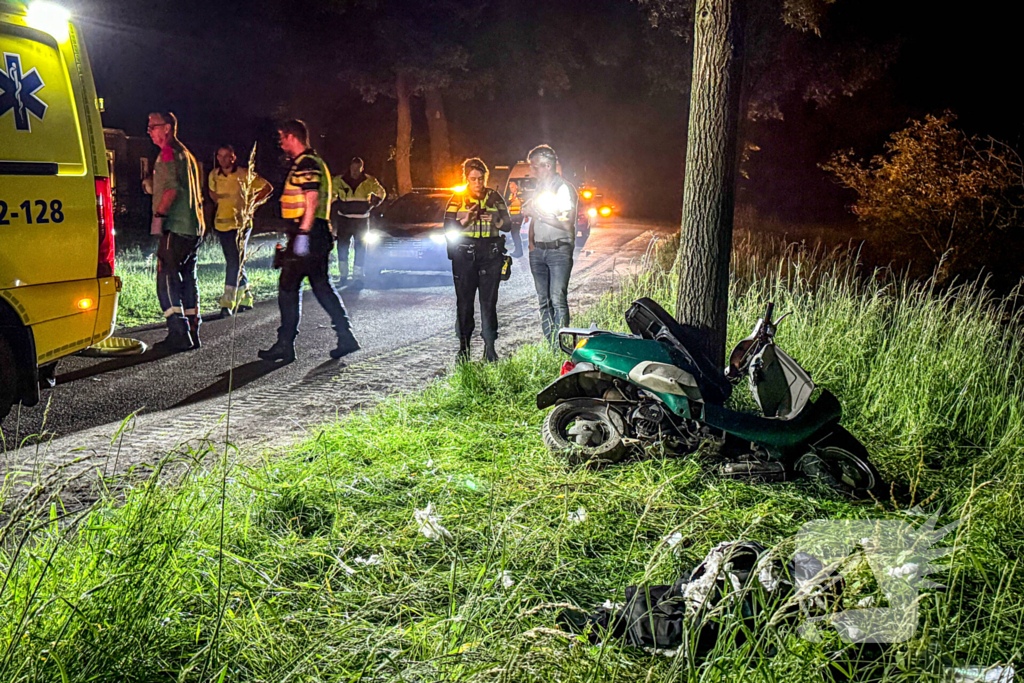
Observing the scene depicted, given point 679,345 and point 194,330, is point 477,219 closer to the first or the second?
point 679,345

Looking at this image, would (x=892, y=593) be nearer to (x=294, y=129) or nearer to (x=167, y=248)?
(x=294, y=129)

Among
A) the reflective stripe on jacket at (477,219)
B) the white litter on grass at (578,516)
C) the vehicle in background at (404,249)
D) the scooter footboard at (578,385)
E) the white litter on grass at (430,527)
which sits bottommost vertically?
the white litter on grass at (578,516)

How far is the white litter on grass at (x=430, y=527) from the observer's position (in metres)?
3.50

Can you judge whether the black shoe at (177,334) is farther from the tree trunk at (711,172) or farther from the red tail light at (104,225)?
the tree trunk at (711,172)

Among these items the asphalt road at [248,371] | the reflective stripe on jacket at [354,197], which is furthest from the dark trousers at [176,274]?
the reflective stripe on jacket at [354,197]

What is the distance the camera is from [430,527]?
3.58 meters

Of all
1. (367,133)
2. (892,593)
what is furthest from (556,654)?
(367,133)

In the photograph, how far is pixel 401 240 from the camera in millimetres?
13047

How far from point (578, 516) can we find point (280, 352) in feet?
15.1

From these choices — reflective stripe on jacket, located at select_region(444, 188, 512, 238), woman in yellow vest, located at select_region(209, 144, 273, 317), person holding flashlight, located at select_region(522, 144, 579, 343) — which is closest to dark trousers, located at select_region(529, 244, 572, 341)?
person holding flashlight, located at select_region(522, 144, 579, 343)

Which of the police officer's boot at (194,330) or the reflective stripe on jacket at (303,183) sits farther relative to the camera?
the police officer's boot at (194,330)

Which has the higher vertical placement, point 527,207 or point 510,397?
point 527,207

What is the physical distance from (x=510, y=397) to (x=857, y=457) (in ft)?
7.34

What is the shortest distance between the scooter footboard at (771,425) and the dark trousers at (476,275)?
3027 millimetres
